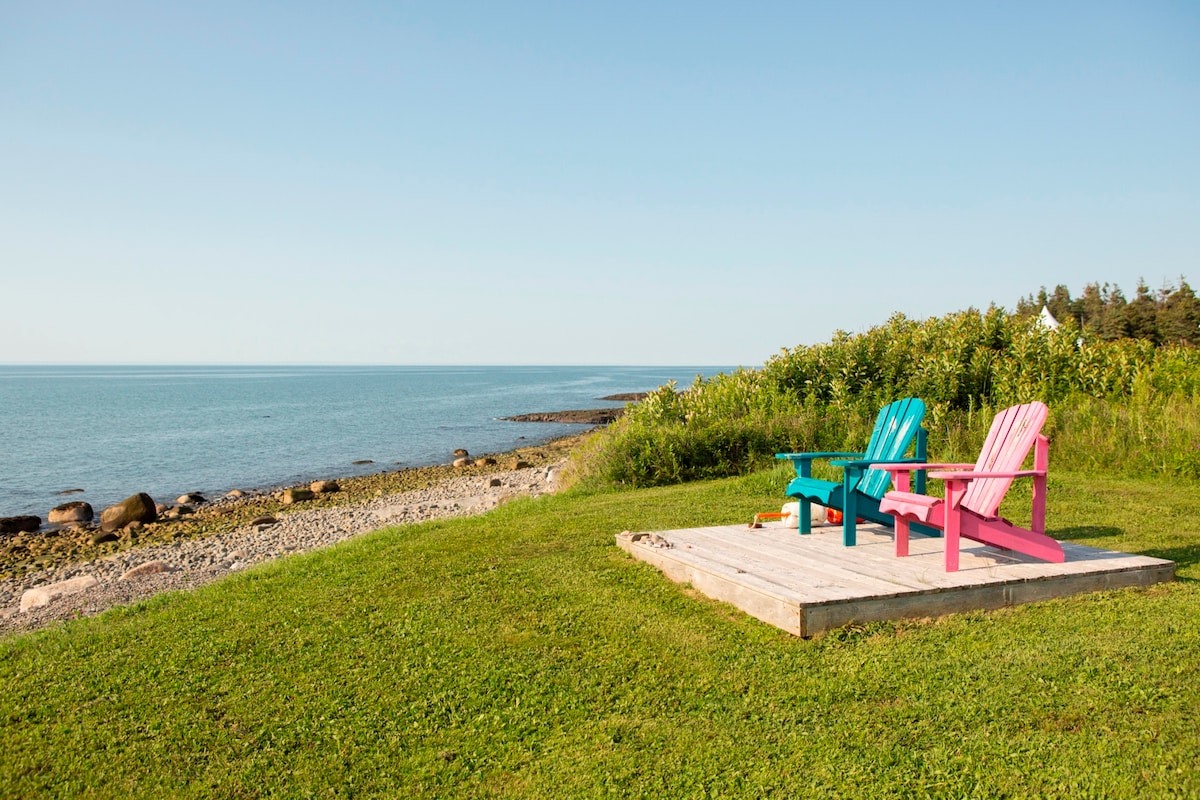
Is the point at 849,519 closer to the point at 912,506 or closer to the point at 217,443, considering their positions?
the point at 912,506

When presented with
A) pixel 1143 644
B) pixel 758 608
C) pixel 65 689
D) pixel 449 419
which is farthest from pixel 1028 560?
pixel 449 419

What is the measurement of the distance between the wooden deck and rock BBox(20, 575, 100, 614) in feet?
24.2

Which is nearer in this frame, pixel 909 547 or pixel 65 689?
pixel 65 689

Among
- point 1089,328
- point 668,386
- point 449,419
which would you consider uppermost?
point 1089,328

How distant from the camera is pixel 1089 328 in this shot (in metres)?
12.7

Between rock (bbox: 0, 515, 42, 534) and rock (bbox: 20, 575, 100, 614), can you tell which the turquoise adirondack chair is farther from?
rock (bbox: 0, 515, 42, 534)

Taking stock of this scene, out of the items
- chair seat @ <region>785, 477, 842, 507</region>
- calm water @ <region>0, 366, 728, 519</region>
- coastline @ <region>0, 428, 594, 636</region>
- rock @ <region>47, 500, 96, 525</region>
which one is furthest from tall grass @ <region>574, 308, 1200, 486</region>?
rock @ <region>47, 500, 96, 525</region>

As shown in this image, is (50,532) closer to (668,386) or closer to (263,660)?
(668,386)

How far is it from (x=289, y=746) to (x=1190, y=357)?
14.4 metres

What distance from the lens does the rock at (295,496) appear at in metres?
18.6

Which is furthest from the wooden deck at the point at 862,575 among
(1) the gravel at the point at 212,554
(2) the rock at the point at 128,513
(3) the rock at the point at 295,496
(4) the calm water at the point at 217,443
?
(4) the calm water at the point at 217,443

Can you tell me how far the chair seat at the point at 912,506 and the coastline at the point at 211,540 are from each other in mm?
7558

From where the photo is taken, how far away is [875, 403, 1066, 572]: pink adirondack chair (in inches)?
195

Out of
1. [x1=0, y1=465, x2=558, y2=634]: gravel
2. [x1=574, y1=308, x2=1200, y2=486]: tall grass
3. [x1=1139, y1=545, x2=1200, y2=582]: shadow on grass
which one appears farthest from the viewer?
[x1=574, y1=308, x2=1200, y2=486]: tall grass
